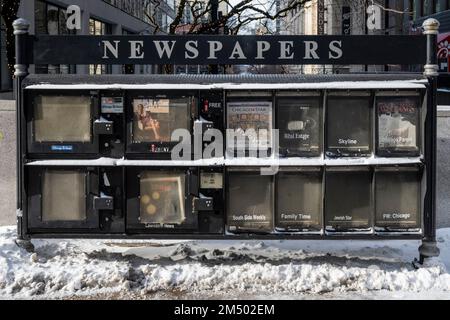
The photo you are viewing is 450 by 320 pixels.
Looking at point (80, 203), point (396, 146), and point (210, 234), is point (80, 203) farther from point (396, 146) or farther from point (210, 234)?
point (396, 146)

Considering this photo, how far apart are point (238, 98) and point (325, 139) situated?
3.04 ft

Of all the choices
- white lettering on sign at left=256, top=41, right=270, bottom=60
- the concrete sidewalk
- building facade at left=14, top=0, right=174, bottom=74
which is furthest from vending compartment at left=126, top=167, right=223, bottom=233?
building facade at left=14, top=0, right=174, bottom=74

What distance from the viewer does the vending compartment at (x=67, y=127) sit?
5508mm

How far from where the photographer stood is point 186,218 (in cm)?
558

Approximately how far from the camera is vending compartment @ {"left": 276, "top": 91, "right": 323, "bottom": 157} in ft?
18.2

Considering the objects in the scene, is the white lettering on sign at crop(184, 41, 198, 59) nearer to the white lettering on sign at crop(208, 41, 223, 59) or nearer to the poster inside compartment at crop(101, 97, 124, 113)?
the white lettering on sign at crop(208, 41, 223, 59)

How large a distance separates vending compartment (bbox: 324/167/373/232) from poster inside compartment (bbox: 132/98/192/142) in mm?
1507

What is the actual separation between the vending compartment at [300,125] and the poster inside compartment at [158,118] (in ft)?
3.02

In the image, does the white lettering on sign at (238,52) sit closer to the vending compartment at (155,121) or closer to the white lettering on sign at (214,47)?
the white lettering on sign at (214,47)

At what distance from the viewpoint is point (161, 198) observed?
5.61 metres

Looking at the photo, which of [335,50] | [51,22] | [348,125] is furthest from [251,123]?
[51,22]

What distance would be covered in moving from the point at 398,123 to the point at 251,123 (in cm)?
142
